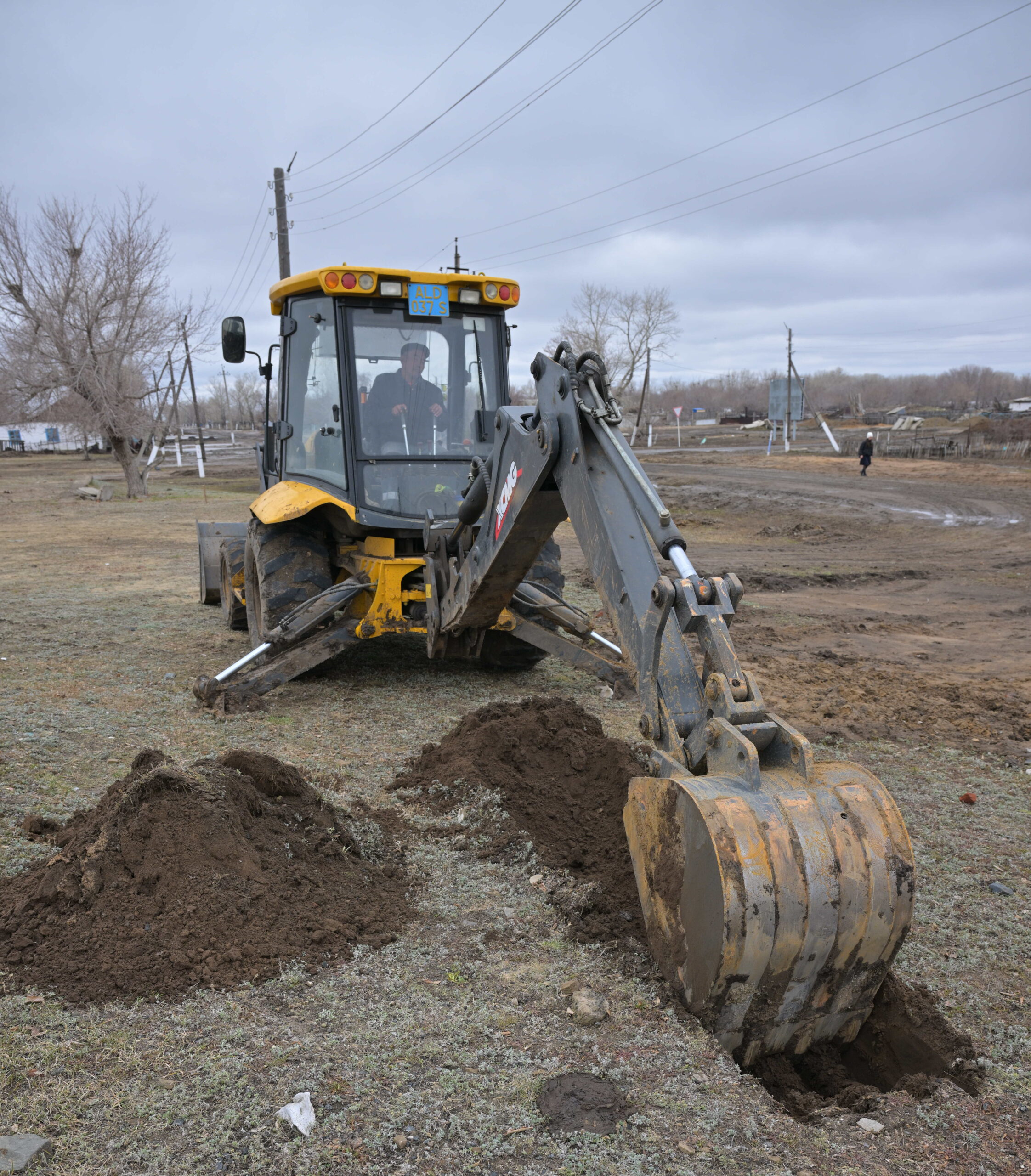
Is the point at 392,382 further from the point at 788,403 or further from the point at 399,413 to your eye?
the point at 788,403

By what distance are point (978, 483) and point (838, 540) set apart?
31.6 ft

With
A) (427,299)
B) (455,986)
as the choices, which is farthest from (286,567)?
(455,986)

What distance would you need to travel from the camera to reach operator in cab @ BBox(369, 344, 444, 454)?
6.36 m

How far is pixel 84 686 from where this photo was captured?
21.4 feet

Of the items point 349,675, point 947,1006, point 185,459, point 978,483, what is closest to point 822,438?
point 978,483

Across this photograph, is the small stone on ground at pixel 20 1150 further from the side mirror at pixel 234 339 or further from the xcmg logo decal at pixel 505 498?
the side mirror at pixel 234 339

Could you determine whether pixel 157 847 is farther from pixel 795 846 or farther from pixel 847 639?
pixel 847 639

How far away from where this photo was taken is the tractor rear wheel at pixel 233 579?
802 centimetres

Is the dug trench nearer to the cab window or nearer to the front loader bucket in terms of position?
the front loader bucket

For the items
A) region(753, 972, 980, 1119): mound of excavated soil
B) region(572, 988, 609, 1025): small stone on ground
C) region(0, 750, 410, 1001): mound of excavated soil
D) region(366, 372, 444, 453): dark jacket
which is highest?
region(366, 372, 444, 453): dark jacket

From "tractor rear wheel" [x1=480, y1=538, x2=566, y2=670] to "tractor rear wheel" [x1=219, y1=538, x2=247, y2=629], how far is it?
7.49 feet

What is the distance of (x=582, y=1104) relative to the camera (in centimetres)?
249

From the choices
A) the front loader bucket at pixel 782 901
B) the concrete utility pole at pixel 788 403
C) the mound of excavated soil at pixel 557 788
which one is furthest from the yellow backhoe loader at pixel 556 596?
the concrete utility pole at pixel 788 403

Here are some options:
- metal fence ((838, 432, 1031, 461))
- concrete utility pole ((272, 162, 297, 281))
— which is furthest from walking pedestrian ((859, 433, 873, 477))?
concrete utility pole ((272, 162, 297, 281))
